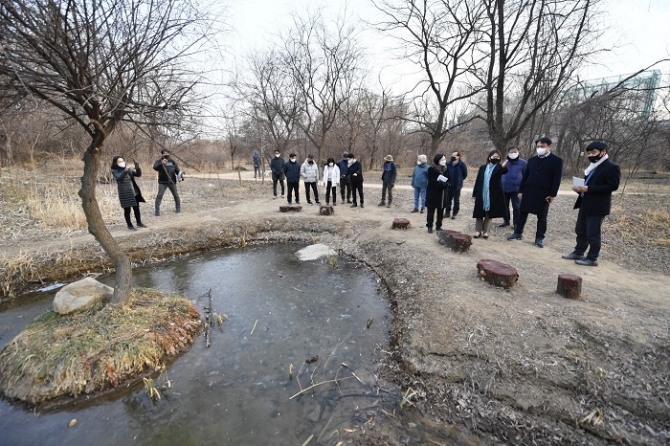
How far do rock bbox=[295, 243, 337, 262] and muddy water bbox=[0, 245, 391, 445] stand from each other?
133cm

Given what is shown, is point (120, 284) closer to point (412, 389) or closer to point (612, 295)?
point (412, 389)

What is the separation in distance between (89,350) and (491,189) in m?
6.44

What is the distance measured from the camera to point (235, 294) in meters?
5.28

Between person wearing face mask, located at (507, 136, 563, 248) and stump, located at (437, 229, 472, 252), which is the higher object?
person wearing face mask, located at (507, 136, 563, 248)

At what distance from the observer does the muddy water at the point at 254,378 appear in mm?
2736

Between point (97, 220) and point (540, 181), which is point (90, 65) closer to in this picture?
point (97, 220)

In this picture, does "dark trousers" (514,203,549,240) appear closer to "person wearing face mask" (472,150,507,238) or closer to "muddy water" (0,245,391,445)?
"person wearing face mask" (472,150,507,238)

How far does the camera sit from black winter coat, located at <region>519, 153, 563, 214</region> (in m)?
5.46

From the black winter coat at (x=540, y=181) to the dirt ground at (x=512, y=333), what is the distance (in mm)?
863

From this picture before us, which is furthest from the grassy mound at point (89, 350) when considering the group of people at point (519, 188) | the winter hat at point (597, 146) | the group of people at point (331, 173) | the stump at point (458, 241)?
the group of people at point (331, 173)

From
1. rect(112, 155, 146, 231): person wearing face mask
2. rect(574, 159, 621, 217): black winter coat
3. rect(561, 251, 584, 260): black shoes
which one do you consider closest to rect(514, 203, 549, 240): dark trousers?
rect(561, 251, 584, 260): black shoes

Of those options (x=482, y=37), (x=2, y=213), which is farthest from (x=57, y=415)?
(x=482, y=37)

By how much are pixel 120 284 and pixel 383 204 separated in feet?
25.1

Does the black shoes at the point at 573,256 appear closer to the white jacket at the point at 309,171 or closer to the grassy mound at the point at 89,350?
the grassy mound at the point at 89,350
